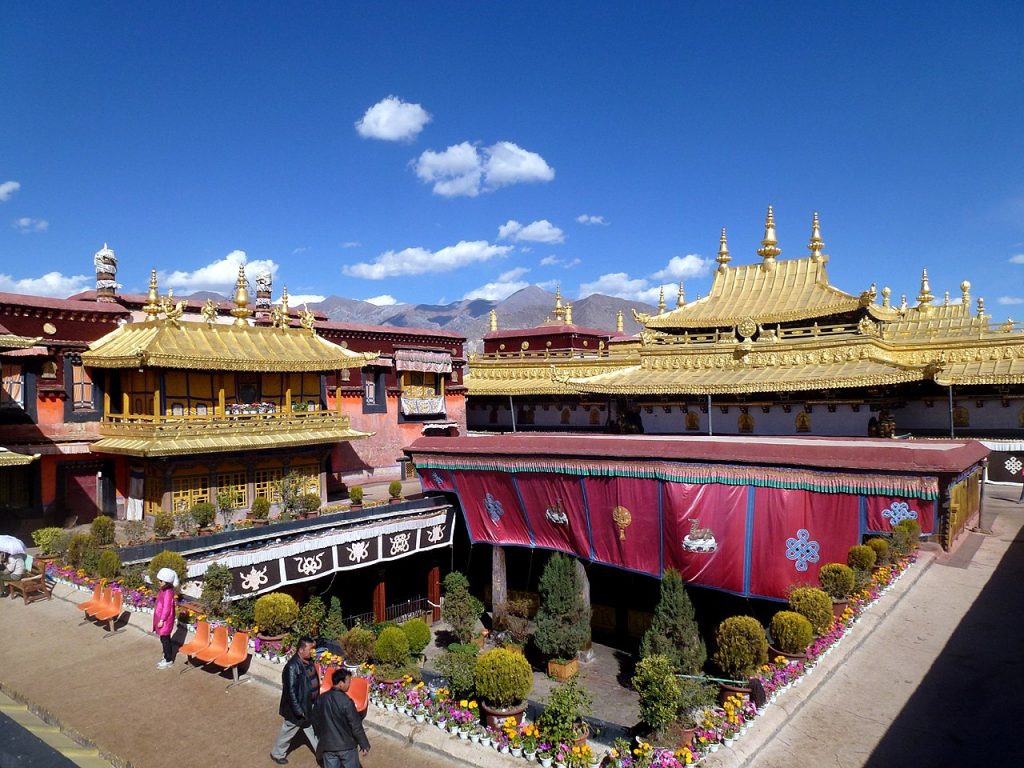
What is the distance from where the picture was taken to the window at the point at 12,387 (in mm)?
19531

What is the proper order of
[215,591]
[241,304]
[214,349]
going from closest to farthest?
[215,591], [214,349], [241,304]

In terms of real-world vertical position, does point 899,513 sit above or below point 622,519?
above

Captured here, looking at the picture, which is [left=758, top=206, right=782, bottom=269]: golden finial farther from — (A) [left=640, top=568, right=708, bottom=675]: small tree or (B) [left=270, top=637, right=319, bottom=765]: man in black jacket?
(B) [left=270, top=637, right=319, bottom=765]: man in black jacket

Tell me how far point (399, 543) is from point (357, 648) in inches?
374

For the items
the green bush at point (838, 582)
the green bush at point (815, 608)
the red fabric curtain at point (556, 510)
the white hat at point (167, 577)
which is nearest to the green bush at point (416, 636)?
the white hat at point (167, 577)

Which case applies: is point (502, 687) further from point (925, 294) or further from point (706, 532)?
point (925, 294)

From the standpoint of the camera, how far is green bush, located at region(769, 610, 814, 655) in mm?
9633

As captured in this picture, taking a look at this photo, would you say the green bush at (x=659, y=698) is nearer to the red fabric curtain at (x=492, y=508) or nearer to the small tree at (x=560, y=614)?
the small tree at (x=560, y=614)

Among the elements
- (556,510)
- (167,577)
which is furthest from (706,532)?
(167,577)

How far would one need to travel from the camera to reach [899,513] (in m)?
13.3

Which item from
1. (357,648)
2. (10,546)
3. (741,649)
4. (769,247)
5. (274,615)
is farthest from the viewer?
(769,247)

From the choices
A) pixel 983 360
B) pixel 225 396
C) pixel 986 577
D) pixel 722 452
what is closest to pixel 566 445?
pixel 722 452

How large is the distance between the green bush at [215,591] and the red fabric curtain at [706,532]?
32.9 feet

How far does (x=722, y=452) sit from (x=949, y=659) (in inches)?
244
